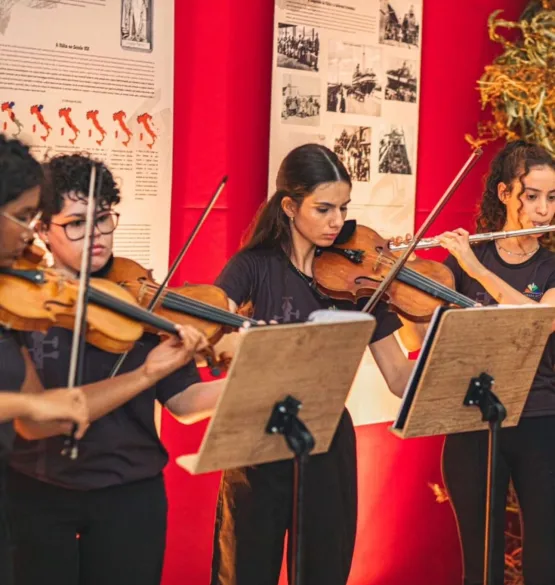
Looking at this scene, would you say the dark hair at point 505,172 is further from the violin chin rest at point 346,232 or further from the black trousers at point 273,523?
the black trousers at point 273,523

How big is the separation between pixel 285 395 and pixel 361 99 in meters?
1.57

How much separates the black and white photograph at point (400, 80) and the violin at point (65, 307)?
5.28ft

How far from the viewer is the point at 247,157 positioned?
2.76m

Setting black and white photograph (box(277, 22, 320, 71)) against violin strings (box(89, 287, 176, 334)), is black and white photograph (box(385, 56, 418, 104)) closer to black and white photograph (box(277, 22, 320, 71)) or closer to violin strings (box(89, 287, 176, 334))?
black and white photograph (box(277, 22, 320, 71))

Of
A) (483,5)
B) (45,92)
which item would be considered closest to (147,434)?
(45,92)

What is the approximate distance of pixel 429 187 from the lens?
10.8 ft

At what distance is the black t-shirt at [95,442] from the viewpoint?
5.61 feet

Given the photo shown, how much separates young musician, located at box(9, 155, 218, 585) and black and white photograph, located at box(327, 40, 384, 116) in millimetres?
1270

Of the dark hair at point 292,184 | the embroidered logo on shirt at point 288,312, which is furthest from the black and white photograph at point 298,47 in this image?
the embroidered logo on shirt at point 288,312

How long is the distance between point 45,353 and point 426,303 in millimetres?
979

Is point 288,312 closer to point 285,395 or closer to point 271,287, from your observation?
point 271,287

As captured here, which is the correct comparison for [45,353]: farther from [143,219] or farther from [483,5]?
[483,5]

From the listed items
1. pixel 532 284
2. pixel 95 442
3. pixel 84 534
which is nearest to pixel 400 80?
pixel 532 284

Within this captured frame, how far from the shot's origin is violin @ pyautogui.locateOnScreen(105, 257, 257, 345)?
6.08 feet
